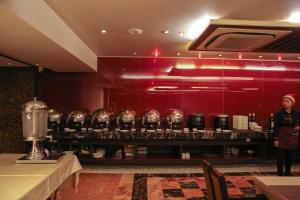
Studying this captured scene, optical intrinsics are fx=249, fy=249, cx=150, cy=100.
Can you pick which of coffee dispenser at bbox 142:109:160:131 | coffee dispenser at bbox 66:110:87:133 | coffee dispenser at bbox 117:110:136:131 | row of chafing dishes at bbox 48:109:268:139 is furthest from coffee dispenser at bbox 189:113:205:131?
coffee dispenser at bbox 66:110:87:133

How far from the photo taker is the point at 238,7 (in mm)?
2762

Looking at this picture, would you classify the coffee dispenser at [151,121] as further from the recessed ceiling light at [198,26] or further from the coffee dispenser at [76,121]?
the recessed ceiling light at [198,26]

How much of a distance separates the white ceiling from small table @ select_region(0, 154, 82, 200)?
131 centimetres

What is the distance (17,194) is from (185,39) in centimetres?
330

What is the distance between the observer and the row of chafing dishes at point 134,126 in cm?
470

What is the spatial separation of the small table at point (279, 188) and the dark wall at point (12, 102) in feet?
15.2

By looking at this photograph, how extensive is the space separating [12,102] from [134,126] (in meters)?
2.51

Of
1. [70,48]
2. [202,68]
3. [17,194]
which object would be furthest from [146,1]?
[202,68]

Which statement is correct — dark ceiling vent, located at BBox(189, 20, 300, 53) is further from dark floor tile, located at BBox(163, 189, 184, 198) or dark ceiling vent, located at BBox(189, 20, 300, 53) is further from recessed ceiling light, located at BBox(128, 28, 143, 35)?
dark floor tile, located at BBox(163, 189, 184, 198)

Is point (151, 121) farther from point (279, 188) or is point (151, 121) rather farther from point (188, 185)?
point (279, 188)

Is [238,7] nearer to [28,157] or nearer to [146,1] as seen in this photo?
[146,1]

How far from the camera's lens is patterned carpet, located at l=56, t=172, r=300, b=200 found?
3338 millimetres

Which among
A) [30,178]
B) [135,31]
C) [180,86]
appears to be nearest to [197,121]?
[180,86]

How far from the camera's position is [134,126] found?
5129 millimetres
